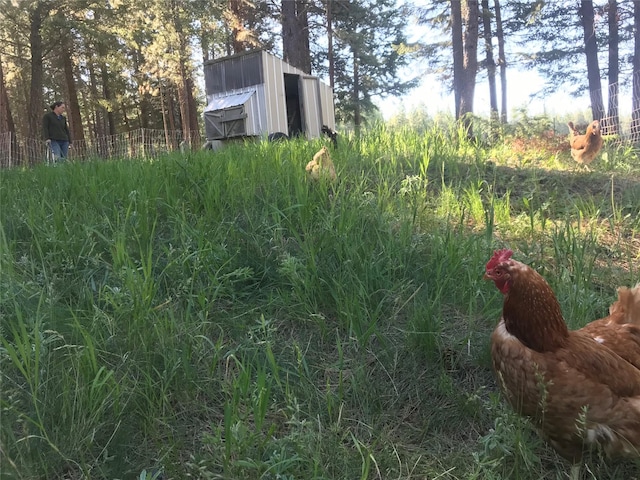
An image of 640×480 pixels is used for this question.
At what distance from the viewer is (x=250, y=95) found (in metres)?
10.1

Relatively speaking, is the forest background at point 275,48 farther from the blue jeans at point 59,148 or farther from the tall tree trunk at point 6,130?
the blue jeans at point 59,148

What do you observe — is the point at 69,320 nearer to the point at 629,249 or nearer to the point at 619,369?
the point at 619,369

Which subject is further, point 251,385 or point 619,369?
point 251,385

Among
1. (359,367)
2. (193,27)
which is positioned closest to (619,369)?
(359,367)

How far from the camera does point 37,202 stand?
2980 millimetres

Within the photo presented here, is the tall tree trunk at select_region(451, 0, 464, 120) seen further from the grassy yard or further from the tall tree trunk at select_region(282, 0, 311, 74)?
the grassy yard

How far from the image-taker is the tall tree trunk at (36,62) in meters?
13.7

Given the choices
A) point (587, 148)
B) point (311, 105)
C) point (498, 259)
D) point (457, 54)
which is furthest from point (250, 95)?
point (498, 259)

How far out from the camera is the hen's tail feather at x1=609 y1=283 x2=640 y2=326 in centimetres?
175

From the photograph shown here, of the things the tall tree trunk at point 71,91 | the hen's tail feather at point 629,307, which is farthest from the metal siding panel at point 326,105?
the hen's tail feather at point 629,307

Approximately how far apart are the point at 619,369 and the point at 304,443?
1.19 m

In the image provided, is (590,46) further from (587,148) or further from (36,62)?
(36,62)

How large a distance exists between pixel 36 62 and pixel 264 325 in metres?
17.5

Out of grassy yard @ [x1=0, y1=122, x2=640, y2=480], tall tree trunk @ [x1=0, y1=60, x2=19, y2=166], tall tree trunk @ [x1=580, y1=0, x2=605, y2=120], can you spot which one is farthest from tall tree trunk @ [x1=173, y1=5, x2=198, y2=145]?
tall tree trunk @ [x1=580, y1=0, x2=605, y2=120]
